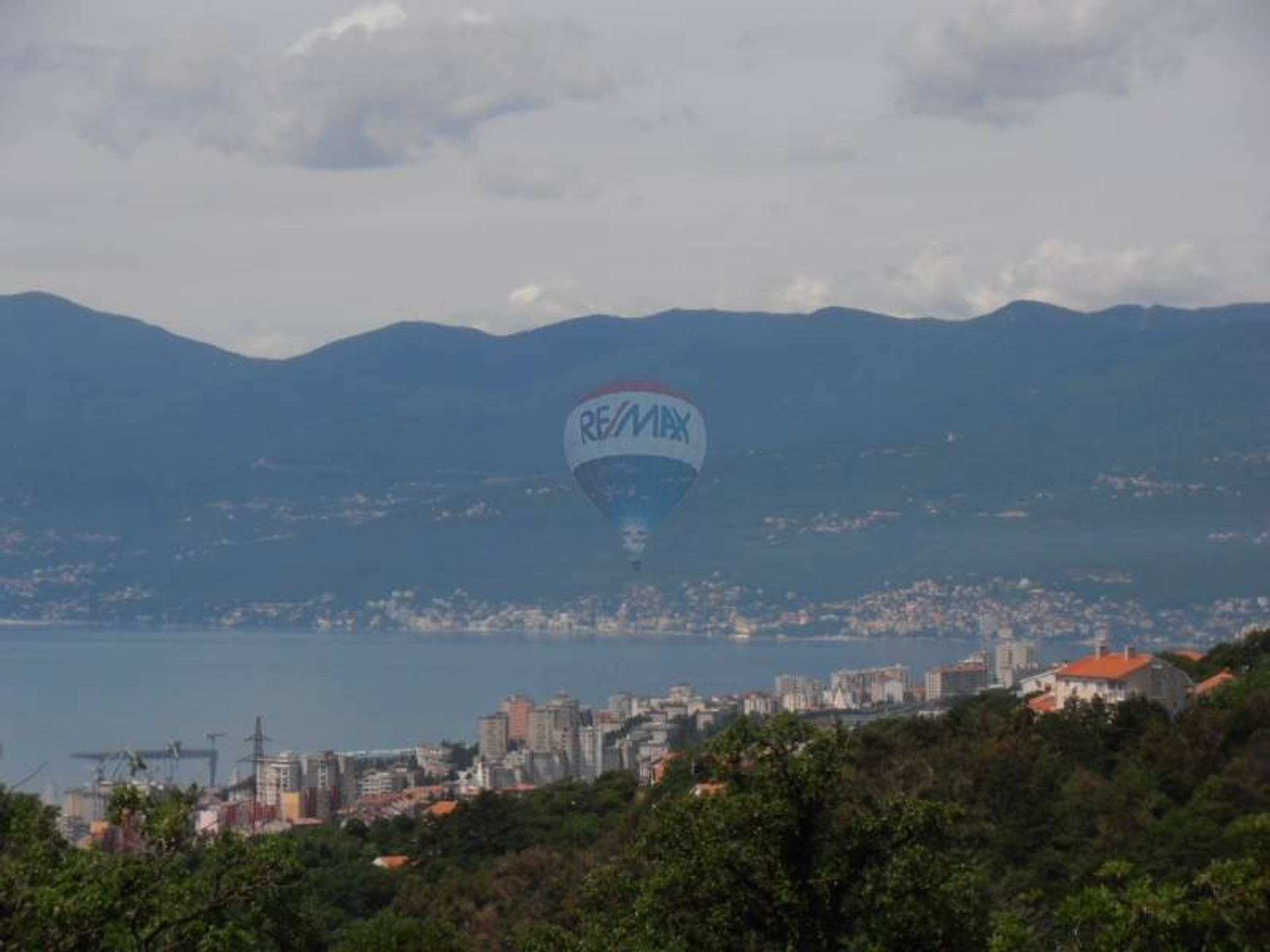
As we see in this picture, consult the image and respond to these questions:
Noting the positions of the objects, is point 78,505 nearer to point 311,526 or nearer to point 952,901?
point 311,526

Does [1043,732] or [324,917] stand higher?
[1043,732]

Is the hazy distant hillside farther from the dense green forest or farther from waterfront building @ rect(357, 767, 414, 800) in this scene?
the dense green forest

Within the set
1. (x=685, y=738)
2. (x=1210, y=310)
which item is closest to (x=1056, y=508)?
(x=1210, y=310)

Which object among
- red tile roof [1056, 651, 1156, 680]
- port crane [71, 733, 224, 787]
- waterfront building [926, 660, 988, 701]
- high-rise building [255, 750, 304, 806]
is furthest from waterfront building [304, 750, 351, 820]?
red tile roof [1056, 651, 1156, 680]

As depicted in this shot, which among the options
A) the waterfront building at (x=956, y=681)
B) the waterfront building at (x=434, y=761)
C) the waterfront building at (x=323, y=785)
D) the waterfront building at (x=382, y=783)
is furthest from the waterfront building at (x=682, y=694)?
the waterfront building at (x=323, y=785)

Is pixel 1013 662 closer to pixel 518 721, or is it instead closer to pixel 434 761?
pixel 518 721

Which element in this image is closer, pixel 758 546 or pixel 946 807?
pixel 946 807

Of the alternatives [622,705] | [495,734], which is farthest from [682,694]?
[495,734]
